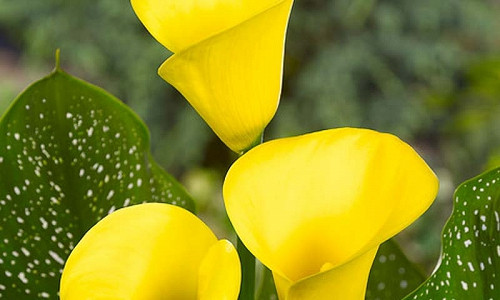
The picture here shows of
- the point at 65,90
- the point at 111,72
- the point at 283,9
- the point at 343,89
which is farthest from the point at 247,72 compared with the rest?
the point at 111,72

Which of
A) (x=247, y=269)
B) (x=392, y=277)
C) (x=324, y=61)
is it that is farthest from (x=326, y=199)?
A: (x=324, y=61)

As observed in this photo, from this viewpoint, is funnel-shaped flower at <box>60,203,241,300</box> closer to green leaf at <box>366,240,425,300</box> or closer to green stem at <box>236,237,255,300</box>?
green stem at <box>236,237,255,300</box>

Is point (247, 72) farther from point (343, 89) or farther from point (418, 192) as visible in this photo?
point (343, 89)

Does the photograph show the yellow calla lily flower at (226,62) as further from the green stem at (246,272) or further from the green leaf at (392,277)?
the green leaf at (392,277)

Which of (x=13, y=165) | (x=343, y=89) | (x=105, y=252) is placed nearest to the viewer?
(x=105, y=252)

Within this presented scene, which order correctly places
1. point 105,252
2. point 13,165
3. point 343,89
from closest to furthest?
point 105,252, point 13,165, point 343,89

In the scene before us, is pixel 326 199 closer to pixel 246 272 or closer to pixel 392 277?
pixel 246 272

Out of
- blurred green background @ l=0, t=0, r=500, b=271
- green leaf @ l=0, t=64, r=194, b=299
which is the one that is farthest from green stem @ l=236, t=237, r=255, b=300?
blurred green background @ l=0, t=0, r=500, b=271
